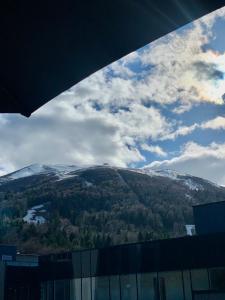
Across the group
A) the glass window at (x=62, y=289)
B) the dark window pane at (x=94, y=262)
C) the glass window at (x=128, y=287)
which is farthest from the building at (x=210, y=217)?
the glass window at (x=62, y=289)

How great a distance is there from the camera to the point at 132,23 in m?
2.62

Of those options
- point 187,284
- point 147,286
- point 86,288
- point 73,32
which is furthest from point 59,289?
point 73,32

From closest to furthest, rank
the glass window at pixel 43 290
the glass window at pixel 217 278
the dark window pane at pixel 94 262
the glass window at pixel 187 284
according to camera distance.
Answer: the glass window at pixel 217 278 → the glass window at pixel 187 284 → the dark window pane at pixel 94 262 → the glass window at pixel 43 290

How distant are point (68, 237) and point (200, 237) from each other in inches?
4402

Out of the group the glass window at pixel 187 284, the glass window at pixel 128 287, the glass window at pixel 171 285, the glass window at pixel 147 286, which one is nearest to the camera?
the glass window at pixel 187 284

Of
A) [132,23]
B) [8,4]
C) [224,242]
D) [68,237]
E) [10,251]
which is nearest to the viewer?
[8,4]

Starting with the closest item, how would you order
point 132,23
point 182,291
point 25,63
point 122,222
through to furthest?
point 132,23
point 25,63
point 182,291
point 122,222

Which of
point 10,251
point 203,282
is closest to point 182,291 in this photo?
point 203,282

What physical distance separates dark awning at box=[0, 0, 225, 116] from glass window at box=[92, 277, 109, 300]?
3513cm

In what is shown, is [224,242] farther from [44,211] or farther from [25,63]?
[44,211]

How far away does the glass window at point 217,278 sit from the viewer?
1180 inches

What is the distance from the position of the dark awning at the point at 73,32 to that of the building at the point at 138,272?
2840cm

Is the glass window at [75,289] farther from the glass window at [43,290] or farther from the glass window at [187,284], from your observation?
the glass window at [187,284]

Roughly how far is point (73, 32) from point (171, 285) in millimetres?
31835
